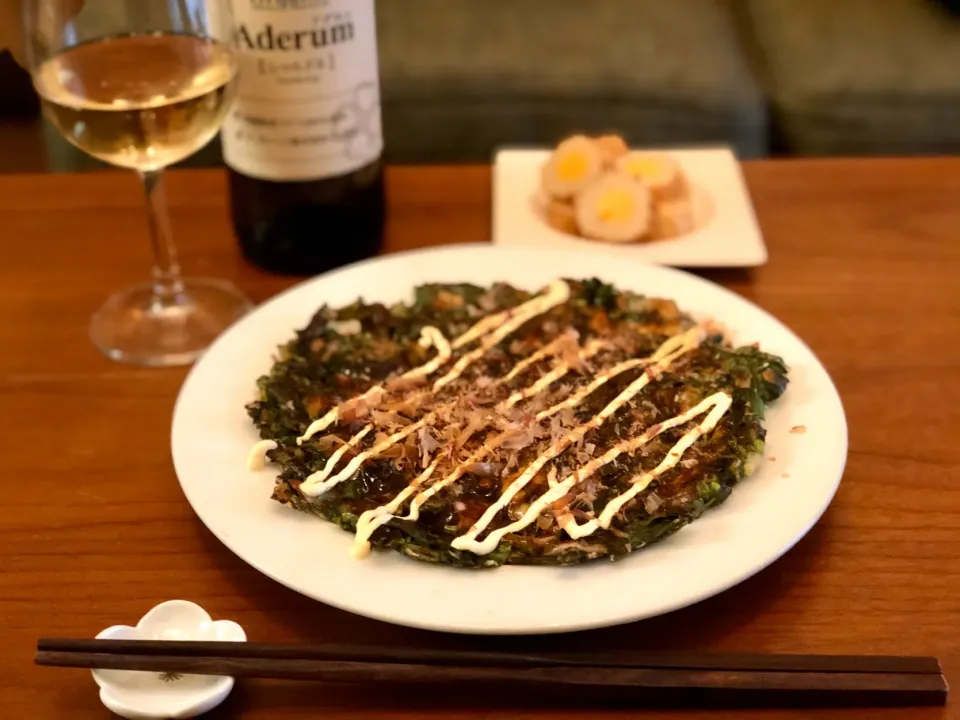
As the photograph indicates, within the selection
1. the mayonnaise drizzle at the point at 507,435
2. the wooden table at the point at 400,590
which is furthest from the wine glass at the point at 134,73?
the mayonnaise drizzle at the point at 507,435

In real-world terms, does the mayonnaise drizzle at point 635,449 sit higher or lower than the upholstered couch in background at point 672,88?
higher

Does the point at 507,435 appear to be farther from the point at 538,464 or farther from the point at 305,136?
the point at 305,136

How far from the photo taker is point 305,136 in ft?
2.97

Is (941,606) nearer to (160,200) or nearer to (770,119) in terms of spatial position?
(160,200)

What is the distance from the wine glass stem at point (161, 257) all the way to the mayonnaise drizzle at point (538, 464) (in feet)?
1.49

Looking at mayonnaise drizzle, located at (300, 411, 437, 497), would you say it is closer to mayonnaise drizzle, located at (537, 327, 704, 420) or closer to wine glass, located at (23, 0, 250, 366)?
mayonnaise drizzle, located at (537, 327, 704, 420)

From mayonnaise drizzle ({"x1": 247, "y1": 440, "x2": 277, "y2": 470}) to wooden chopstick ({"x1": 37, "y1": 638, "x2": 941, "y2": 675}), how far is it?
149 mm

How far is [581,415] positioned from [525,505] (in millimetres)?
105

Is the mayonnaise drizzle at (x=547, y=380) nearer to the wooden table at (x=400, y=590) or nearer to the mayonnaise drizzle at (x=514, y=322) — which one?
the mayonnaise drizzle at (x=514, y=322)

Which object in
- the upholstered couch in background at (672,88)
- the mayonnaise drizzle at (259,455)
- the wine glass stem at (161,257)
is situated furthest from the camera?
the upholstered couch in background at (672,88)

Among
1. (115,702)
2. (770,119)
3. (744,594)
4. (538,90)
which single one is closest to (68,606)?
(115,702)

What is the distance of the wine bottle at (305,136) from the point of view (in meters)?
0.87

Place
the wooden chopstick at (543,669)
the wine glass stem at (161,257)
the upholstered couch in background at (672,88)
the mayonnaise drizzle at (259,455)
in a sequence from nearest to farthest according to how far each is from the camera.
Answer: the wooden chopstick at (543,669) < the mayonnaise drizzle at (259,455) < the wine glass stem at (161,257) < the upholstered couch in background at (672,88)

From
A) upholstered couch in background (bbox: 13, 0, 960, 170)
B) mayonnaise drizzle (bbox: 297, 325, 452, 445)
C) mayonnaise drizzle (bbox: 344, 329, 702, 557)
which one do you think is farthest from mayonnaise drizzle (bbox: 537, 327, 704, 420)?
upholstered couch in background (bbox: 13, 0, 960, 170)
